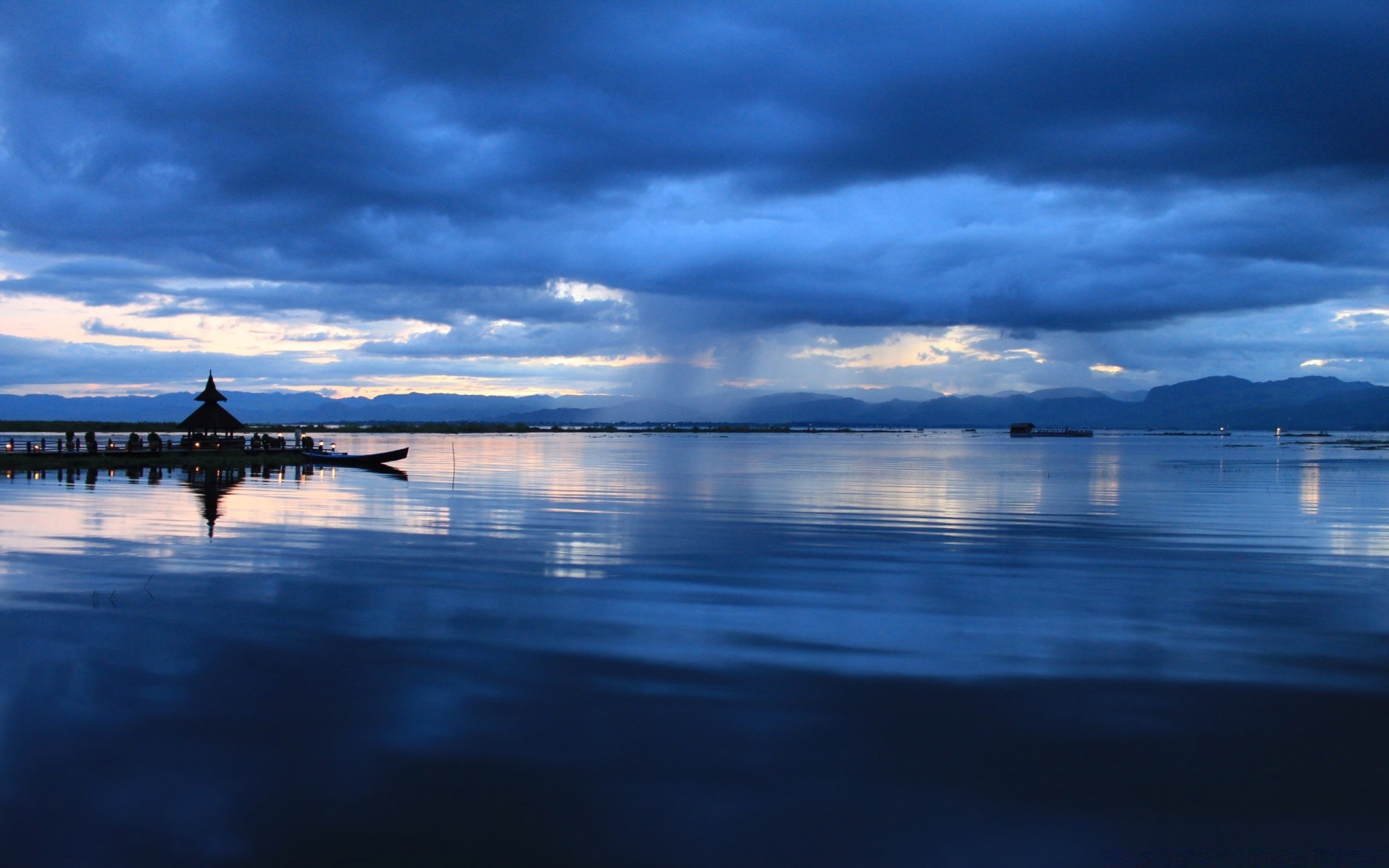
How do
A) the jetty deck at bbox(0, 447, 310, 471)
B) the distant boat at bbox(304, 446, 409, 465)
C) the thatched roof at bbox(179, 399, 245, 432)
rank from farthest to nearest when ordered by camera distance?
the thatched roof at bbox(179, 399, 245, 432) → the distant boat at bbox(304, 446, 409, 465) → the jetty deck at bbox(0, 447, 310, 471)

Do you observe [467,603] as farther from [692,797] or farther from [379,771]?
[692,797]

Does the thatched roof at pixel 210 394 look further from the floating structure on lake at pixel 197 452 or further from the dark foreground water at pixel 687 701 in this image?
the dark foreground water at pixel 687 701

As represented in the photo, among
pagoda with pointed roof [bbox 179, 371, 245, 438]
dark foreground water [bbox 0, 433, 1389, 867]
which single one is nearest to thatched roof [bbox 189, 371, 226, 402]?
pagoda with pointed roof [bbox 179, 371, 245, 438]

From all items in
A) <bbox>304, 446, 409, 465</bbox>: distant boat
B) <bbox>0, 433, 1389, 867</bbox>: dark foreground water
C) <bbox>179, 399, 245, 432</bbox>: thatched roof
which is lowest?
<bbox>0, 433, 1389, 867</bbox>: dark foreground water

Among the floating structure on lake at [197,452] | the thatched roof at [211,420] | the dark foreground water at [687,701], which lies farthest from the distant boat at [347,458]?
the dark foreground water at [687,701]

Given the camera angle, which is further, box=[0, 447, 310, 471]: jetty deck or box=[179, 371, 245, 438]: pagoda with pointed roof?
box=[179, 371, 245, 438]: pagoda with pointed roof

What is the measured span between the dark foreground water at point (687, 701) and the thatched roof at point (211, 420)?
45574mm

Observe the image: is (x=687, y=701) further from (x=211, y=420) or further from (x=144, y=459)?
(x=211, y=420)

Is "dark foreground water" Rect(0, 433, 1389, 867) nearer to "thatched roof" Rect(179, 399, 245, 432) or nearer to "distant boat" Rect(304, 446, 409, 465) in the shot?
"distant boat" Rect(304, 446, 409, 465)

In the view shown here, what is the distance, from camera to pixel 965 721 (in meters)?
9.62

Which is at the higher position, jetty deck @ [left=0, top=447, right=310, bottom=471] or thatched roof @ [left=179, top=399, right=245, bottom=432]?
thatched roof @ [left=179, top=399, right=245, bottom=432]

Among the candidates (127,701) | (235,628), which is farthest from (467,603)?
(127,701)

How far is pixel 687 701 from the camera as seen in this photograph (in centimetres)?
1026

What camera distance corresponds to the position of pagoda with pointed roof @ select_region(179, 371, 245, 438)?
65.1 m
